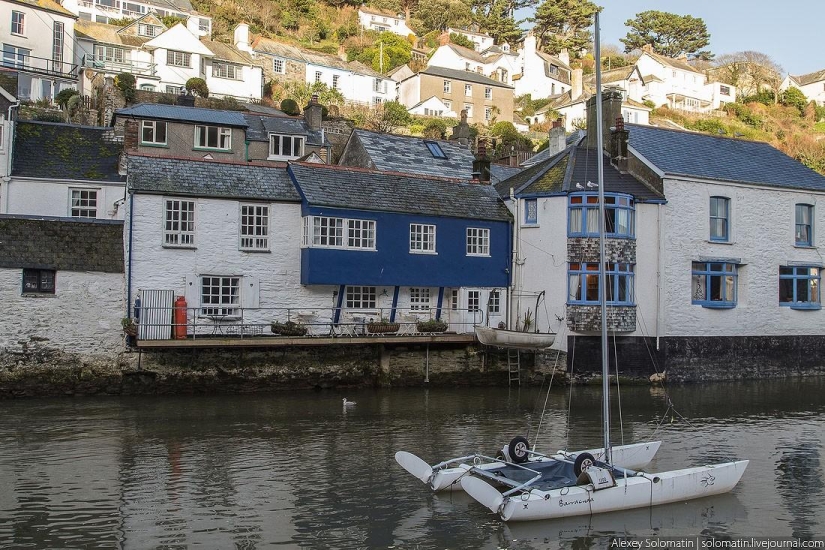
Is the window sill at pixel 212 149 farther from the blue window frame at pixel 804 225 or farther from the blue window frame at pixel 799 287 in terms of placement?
the blue window frame at pixel 804 225

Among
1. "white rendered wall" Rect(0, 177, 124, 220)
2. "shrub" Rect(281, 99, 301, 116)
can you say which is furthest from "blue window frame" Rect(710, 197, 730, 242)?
"shrub" Rect(281, 99, 301, 116)

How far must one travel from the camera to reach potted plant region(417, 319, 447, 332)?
30125 mm

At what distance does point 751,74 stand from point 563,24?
25.1 metres

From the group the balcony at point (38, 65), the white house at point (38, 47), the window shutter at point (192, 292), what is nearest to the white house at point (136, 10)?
the white house at point (38, 47)

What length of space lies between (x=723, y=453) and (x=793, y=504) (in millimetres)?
4068

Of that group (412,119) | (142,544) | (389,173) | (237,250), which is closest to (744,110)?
(412,119)

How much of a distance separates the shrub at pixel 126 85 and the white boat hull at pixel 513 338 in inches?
1398

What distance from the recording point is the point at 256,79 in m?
66.1

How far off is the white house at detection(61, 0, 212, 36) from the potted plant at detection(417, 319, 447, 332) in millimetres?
55464

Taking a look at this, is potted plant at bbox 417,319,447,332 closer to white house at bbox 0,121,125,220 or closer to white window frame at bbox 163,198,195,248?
white window frame at bbox 163,198,195,248

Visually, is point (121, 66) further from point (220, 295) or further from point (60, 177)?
point (220, 295)

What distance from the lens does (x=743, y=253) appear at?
34094mm

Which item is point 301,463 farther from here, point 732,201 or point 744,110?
point 744,110

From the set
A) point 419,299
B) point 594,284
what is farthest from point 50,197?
point 594,284
